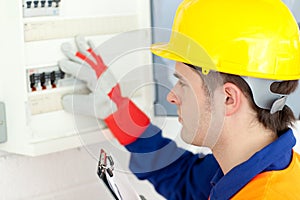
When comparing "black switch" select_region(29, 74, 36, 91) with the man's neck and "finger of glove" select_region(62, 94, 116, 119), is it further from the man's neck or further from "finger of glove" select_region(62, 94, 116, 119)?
the man's neck

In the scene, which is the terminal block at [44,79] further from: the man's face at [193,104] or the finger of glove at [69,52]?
the man's face at [193,104]

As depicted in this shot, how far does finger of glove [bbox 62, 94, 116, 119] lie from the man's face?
0.20m

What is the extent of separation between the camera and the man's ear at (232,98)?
1.16 m

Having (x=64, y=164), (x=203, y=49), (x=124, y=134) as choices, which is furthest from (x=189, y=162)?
(x=203, y=49)

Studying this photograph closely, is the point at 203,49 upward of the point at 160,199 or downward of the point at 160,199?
upward

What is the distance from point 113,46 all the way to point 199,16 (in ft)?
0.62

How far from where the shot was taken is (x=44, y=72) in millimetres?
1355

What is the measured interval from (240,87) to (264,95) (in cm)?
5

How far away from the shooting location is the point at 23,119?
4.37 feet

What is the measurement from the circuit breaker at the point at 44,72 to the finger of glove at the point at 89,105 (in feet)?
0.05

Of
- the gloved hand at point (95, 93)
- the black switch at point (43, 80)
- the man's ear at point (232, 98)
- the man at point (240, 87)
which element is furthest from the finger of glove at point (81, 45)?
the man's ear at point (232, 98)

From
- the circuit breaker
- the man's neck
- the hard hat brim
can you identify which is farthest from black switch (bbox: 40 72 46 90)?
the man's neck

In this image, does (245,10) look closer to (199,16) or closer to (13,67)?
(199,16)

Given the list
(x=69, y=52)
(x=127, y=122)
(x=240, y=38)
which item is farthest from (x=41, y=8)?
(x=240, y=38)
